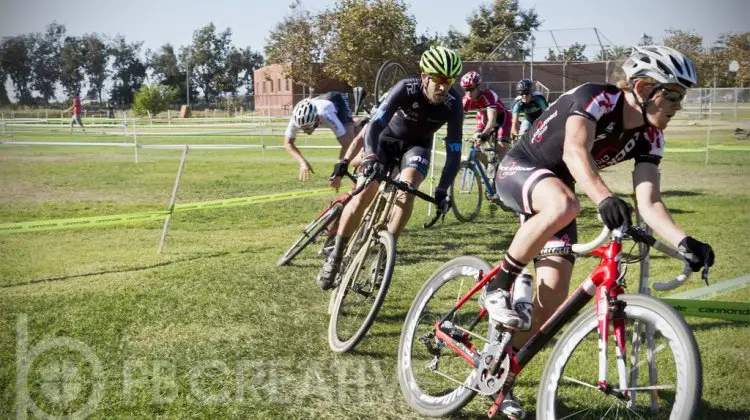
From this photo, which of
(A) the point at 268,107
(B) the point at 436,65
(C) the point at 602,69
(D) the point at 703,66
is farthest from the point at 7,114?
(D) the point at 703,66

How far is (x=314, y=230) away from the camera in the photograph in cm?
791

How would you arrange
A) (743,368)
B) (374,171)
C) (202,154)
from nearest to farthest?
(743,368), (374,171), (202,154)

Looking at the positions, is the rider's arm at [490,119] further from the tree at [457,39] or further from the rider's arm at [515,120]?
the tree at [457,39]

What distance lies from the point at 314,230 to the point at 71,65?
6790 centimetres

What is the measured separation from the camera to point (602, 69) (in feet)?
152

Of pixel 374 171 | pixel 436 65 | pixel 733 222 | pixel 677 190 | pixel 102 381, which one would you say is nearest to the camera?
pixel 102 381

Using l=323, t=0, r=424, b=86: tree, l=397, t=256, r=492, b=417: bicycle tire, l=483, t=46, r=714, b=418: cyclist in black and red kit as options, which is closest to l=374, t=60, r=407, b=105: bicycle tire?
l=397, t=256, r=492, b=417: bicycle tire

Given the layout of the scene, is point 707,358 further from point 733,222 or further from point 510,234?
point 733,222

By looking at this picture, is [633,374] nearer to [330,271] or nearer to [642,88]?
[642,88]

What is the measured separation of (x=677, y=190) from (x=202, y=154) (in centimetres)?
1877

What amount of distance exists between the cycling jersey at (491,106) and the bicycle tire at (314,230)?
606 centimetres

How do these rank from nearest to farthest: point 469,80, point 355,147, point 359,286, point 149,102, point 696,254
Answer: point 696,254
point 359,286
point 355,147
point 469,80
point 149,102

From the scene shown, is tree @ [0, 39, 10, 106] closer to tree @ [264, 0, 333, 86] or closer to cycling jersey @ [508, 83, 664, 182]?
tree @ [264, 0, 333, 86]

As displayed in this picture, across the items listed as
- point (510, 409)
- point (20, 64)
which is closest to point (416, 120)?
point (510, 409)
